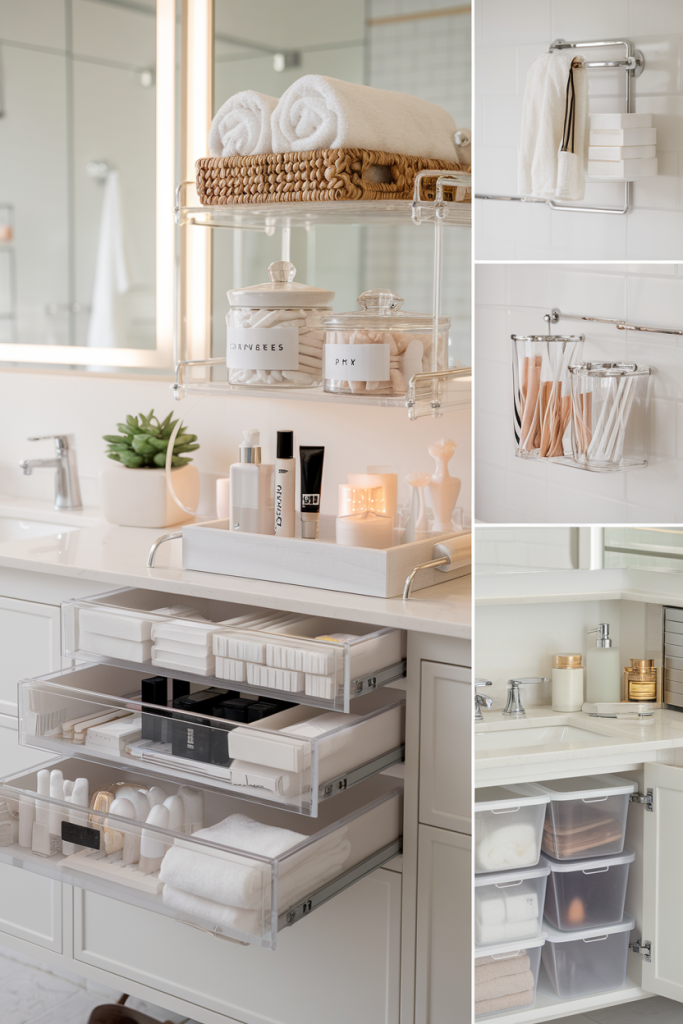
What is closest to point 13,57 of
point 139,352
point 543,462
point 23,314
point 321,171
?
point 23,314

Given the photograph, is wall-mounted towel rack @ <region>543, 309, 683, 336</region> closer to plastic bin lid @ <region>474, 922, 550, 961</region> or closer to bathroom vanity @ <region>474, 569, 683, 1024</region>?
bathroom vanity @ <region>474, 569, 683, 1024</region>

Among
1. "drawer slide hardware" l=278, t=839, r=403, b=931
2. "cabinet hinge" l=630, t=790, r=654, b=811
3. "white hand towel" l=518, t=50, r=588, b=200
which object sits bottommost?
"drawer slide hardware" l=278, t=839, r=403, b=931

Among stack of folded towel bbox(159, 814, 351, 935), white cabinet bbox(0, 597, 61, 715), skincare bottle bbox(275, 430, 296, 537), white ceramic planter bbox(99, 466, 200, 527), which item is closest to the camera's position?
stack of folded towel bbox(159, 814, 351, 935)

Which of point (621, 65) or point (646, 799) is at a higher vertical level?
point (621, 65)

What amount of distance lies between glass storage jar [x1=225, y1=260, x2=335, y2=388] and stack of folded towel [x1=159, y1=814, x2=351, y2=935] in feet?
2.33

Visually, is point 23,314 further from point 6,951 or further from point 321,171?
point 6,951

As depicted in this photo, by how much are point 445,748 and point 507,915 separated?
66cm

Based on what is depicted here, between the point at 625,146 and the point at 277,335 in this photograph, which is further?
the point at 277,335

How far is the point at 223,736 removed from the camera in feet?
4.65

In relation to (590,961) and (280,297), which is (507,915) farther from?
(280,297)

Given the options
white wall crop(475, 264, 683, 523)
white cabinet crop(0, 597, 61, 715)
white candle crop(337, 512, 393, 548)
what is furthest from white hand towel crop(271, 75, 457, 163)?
white cabinet crop(0, 597, 61, 715)

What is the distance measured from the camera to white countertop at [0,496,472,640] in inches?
56.1

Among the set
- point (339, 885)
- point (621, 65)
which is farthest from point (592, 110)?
point (339, 885)

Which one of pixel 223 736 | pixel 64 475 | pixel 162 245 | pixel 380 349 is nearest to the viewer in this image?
pixel 223 736
